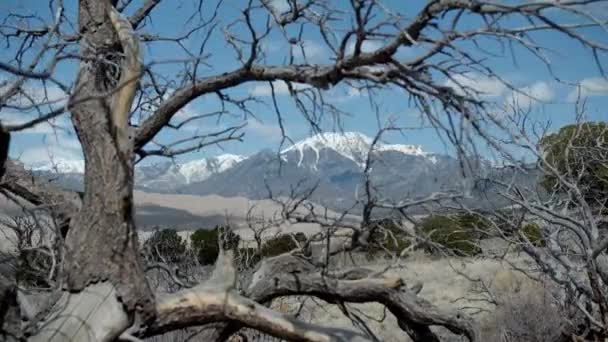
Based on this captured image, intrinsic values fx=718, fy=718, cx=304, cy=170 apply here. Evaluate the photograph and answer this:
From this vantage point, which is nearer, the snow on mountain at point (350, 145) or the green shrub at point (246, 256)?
the snow on mountain at point (350, 145)

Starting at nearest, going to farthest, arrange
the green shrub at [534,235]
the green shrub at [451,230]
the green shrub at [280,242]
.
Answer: the green shrub at [451,230], the green shrub at [280,242], the green shrub at [534,235]

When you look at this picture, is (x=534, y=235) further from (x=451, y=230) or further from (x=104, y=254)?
(x=104, y=254)

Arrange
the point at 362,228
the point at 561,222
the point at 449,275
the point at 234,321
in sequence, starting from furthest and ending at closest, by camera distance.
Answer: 1. the point at 449,275
2. the point at 561,222
3. the point at 362,228
4. the point at 234,321

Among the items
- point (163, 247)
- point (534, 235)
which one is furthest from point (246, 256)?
point (534, 235)

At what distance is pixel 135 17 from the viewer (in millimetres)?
6996

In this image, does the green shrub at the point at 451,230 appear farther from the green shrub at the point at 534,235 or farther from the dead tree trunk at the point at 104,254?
the dead tree trunk at the point at 104,254

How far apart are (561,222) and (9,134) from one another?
511 centimetres

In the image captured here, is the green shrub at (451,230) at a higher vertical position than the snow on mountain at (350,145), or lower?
lower

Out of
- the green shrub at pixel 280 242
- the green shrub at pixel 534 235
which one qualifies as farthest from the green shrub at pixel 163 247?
the green shrub at pixel 534 235

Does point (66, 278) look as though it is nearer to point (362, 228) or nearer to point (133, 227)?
point (133, 227)

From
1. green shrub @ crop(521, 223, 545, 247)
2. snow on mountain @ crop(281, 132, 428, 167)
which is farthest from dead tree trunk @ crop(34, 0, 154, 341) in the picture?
green shrub @ crop(521, 223, 545, 247)

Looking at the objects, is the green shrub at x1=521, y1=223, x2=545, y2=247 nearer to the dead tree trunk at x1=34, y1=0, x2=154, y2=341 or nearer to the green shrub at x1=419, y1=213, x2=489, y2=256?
the green shrub at x1=419, y1=213, x2=489, y2=256

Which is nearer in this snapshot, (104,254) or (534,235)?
(104,254)

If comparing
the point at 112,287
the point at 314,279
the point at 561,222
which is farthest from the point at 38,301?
the point at 561,222
